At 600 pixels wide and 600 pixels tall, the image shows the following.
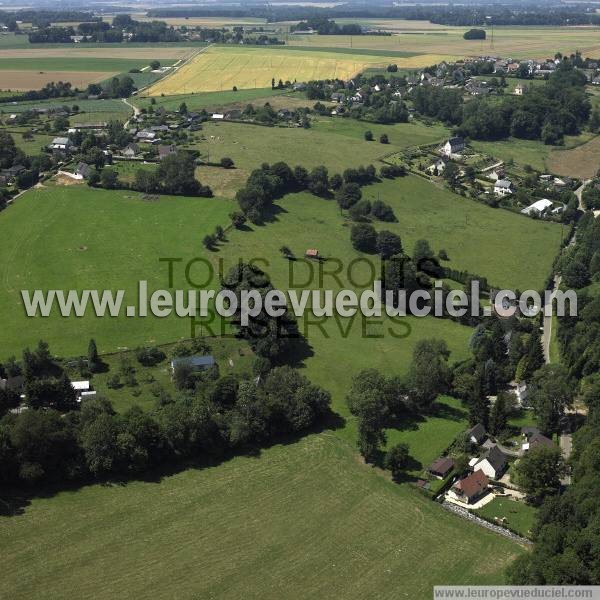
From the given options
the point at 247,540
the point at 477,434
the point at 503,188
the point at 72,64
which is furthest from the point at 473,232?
the point at 72,64

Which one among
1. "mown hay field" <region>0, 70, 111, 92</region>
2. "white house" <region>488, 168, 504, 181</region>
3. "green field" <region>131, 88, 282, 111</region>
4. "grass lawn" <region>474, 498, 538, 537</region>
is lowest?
"grass lawn" <region>474, 498, 538, 537</region>

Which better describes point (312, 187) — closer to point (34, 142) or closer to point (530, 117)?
point (34, 142)

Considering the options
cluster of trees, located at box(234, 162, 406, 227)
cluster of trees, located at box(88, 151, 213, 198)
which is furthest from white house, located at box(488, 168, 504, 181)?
cluster of trees, located at box(88, 151, 213, 198)

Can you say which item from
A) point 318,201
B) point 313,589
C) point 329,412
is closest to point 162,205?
point 318,201

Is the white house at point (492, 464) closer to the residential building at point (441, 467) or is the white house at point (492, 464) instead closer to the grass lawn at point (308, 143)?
the residential building at point (441, 467)

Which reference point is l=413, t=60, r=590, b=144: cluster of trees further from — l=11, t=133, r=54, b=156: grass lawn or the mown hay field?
the mown hay field

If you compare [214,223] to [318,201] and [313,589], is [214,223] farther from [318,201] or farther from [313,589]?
[313,589]

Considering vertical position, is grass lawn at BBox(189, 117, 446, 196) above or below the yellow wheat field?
below

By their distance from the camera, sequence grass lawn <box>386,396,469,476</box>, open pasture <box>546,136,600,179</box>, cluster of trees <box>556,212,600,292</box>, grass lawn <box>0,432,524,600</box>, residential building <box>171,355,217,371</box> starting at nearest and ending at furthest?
grass lawn <box>0,432,524,600</box>, grass lawn <box>386,396,469,476</box>, residential building <box>171,355,217,371</box>, cluster of trees <box>556,212,600,292</box>, open pasture <box>546,136,600,179</box>
